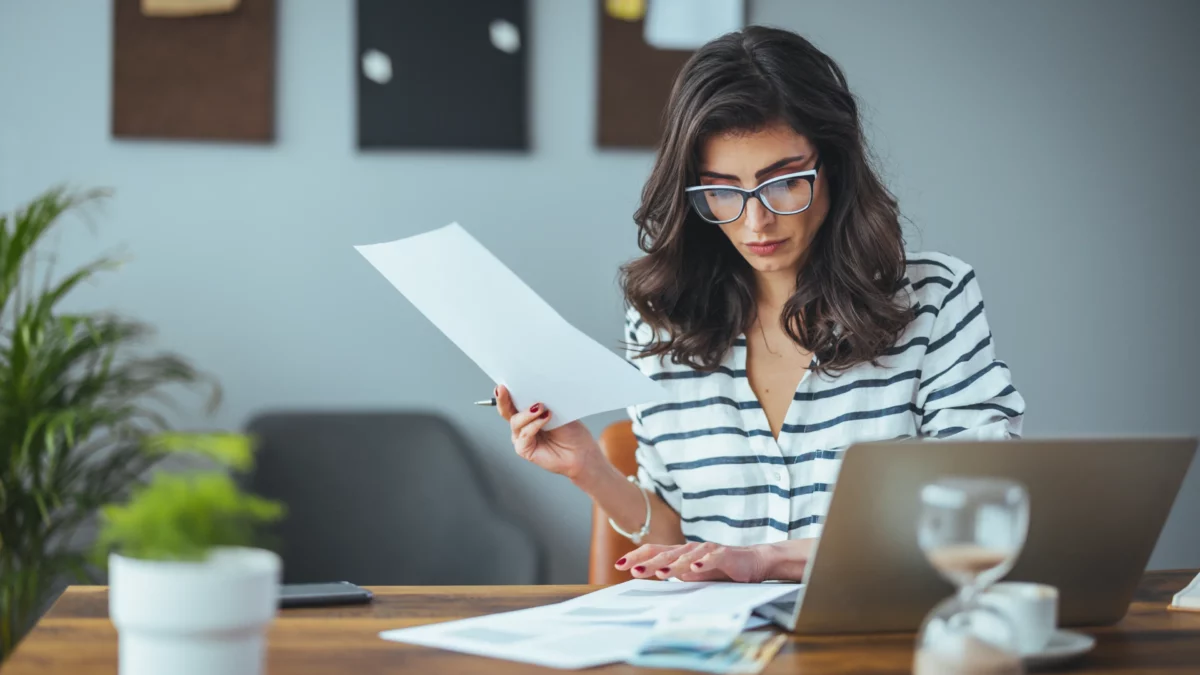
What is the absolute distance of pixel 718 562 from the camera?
1312 mm

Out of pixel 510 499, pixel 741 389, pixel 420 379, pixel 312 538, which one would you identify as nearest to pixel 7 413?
pixel 312 538

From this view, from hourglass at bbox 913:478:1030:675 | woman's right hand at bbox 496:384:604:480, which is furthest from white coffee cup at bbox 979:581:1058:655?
woman's right hand at bbox 496:384:604:480

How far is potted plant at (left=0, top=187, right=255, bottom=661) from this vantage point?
2363 mm

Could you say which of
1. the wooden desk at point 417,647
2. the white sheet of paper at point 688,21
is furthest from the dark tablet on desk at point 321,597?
the white sheet of paper at point 688,21

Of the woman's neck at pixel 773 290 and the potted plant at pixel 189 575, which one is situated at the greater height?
the woman's neck at pixel 773 290

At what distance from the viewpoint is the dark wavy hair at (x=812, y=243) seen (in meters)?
1.68

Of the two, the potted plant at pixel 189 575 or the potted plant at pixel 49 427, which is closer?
the potted plant at pixel 189 575

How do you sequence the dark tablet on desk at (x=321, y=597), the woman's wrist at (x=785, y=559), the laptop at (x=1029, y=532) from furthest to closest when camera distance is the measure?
1. the woman's wrist at (x=785, y=559)
2. the dark tablet on desk at (x=321, y=597)
3. the laptop at (x=1029, y=532)

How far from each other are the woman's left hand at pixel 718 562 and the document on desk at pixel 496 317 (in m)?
0.19

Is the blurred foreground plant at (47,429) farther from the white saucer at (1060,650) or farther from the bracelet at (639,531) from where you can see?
the white saucer at (1060,650)

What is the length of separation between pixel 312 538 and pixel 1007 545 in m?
2.19

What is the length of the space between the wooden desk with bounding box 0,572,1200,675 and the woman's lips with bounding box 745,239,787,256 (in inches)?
25.1

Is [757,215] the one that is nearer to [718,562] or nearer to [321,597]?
[718,562]

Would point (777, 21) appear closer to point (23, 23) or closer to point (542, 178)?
point (542, 178)
